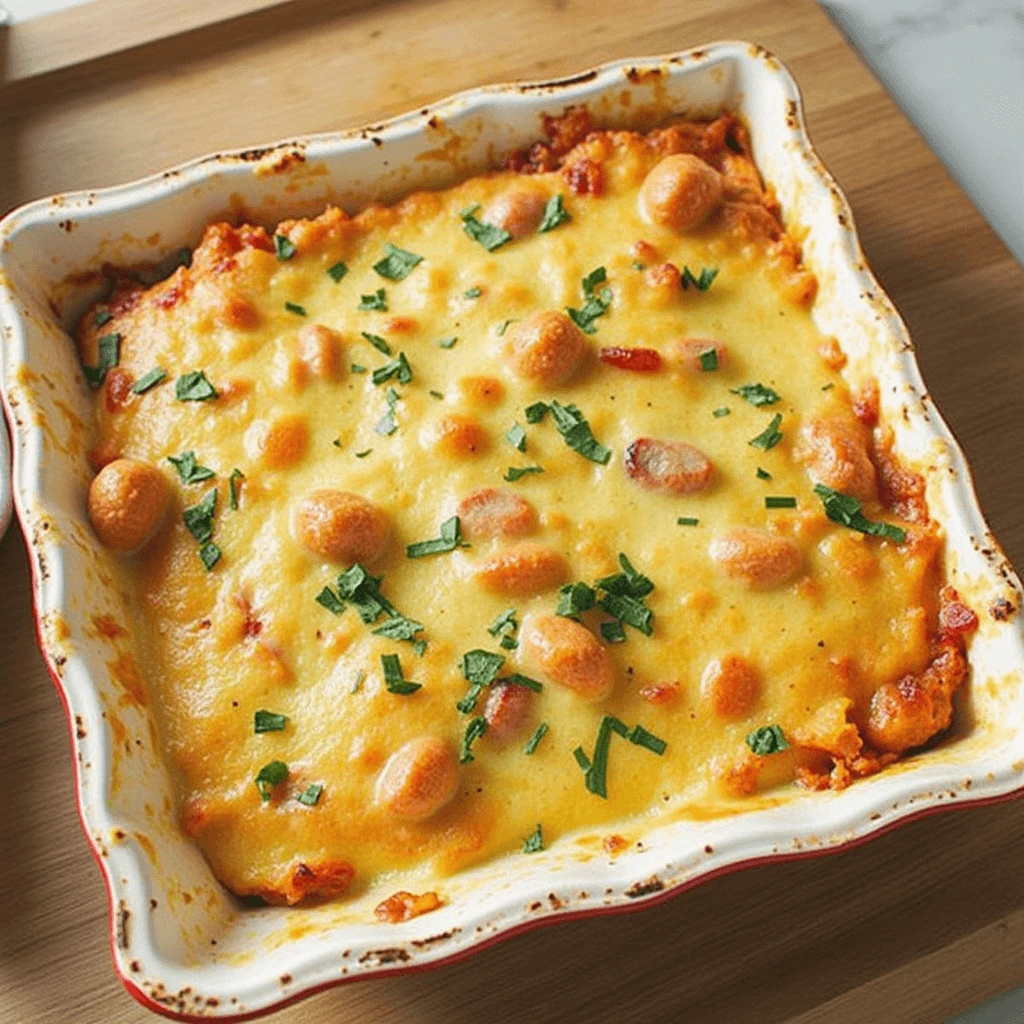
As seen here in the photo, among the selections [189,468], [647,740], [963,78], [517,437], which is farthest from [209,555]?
[963,78]

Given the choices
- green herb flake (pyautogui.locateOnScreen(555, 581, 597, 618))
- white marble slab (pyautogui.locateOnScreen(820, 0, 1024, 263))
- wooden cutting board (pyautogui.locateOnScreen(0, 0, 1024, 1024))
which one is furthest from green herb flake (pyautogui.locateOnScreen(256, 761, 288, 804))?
white marble slab (pyautogui.locateOnScreen(820, 0, 1024, 263))

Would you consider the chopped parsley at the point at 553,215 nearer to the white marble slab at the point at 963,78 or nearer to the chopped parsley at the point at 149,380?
the chopped parsley at the point at 149,380

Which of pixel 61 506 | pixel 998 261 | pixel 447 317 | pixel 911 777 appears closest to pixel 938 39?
pixel 998 261

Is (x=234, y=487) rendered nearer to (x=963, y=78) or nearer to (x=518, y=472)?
(x=518, y=472)

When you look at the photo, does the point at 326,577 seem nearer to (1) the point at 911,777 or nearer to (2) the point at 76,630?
(2) the point at 76,630

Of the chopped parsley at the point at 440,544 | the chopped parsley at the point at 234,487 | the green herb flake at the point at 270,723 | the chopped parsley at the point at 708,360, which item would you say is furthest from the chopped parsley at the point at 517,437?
the green herb flake at the point at 270,723

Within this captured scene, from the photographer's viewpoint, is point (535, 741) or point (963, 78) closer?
point (535, 741)
